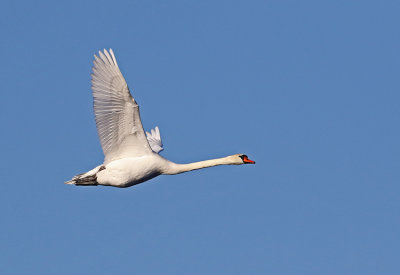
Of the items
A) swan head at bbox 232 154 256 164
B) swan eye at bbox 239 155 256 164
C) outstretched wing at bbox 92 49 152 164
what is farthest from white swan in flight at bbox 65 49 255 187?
swan eye at bbox 239 155 256 164

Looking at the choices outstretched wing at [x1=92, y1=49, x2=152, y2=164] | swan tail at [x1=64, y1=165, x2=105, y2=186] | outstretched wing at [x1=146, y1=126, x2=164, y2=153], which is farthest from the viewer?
outstretched wing at [x1=146, y1=126, x2=164, y2=153]

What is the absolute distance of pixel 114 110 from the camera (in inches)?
939

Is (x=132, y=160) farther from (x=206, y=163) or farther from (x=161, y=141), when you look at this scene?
(x=161, y=141)

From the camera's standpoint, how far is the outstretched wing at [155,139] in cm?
3178

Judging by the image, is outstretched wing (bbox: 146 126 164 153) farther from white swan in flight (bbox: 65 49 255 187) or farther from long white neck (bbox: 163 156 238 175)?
white swan in flight (bbox: 65 49 255 187)

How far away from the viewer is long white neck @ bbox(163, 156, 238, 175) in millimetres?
25469

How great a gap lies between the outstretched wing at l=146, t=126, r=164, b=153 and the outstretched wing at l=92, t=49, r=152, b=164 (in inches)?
262

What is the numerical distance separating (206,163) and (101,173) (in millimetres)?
3731

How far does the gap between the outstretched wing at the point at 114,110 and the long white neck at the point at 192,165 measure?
1145mm

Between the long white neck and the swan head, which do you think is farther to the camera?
the swan head

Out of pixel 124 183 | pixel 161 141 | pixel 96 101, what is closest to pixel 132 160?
pixel 124 183

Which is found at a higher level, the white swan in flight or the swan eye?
the white swan in flight

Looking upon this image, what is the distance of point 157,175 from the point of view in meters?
25.4

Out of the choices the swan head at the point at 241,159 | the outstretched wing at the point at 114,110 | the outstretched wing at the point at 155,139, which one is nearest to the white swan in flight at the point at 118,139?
the outstretched wing at the point at 114,110
